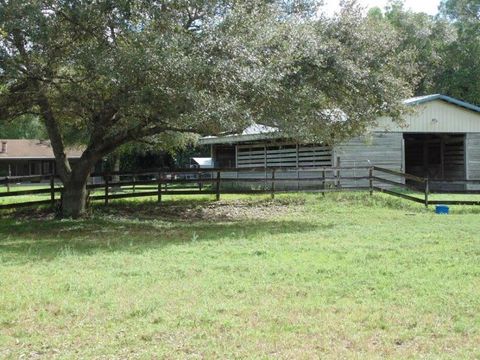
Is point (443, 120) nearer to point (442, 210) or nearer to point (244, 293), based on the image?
point (442, 210)

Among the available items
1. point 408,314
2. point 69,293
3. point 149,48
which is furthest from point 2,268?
point 408,314

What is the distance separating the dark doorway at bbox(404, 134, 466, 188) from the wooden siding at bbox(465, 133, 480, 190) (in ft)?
1.55

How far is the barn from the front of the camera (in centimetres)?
2466

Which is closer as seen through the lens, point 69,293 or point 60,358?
point 60,358

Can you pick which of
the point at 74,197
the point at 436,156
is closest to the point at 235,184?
the point at 74,197

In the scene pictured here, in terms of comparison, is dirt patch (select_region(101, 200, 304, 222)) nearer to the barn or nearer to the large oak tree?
the large oak tree

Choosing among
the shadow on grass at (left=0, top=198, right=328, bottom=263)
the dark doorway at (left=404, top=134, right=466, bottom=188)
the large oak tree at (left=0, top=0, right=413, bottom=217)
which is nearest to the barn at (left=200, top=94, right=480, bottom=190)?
the dark doorway at (left=404, top=134, right=466, bottom=188)

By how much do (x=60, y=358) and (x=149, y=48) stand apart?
787 centimetres

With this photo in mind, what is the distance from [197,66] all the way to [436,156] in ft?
75.7

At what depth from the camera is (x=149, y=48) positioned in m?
11.5

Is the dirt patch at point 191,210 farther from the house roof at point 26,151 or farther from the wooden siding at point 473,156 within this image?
the house roof at point 26,151

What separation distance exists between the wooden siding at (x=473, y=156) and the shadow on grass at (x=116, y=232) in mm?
15153

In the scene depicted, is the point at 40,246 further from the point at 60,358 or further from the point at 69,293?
the point at 60,358

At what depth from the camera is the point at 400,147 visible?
2559 centimetres
